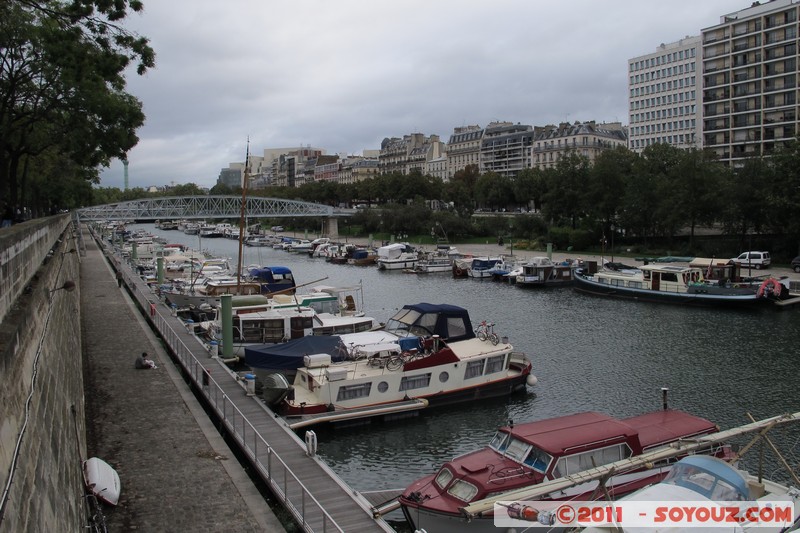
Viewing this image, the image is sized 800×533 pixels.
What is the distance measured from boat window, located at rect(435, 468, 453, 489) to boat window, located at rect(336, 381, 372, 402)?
315 inches

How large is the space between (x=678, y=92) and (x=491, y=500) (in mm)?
106839

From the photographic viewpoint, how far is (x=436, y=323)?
1092 inches

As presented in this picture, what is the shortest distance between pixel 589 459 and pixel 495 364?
1090cm

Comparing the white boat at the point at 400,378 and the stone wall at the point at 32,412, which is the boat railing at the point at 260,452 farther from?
the stone wall at the point at 32,412

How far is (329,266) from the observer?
8712 centimetres

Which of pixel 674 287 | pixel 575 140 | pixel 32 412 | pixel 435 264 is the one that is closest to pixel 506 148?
pixel 575 140

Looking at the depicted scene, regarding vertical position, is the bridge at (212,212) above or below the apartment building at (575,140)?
below

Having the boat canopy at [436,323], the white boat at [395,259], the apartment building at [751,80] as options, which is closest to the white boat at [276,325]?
the boat canopy at [436,323]

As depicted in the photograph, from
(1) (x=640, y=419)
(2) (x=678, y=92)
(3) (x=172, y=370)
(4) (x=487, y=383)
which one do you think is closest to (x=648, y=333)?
(4) (x=487, y=383)

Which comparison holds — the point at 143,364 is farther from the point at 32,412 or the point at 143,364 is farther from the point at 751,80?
the point at 751,80

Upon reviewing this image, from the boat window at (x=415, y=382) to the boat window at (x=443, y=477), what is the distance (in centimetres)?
862

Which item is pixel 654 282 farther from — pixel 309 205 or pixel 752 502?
pixel 309 205

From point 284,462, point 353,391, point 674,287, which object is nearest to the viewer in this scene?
point 284,462

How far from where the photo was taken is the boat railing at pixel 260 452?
14.1 meters
